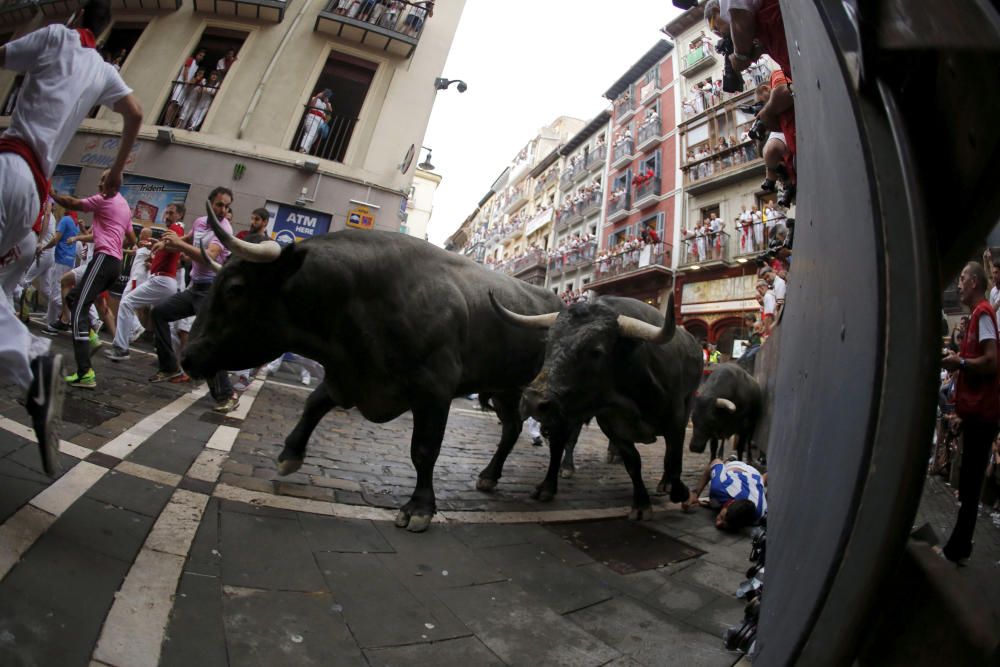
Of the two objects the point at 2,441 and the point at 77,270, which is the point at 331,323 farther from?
the point at 77,270

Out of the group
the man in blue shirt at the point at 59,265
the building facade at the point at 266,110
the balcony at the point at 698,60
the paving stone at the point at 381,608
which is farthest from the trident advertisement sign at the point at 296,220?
the balcony at the point at 698,60

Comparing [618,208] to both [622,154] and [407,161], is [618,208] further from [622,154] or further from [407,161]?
[407,161]

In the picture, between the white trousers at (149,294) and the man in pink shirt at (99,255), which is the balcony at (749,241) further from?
the man in pink shirt at (99,255)

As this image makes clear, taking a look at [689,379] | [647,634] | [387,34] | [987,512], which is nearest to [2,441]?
[647,634]

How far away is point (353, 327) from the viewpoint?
315cm

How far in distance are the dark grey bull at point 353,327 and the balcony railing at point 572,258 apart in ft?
99.2

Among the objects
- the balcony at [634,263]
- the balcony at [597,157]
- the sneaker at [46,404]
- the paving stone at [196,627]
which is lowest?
the paving stone at [196,627]

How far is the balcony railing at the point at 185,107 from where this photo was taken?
48.3 ft

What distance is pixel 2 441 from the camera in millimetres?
2557

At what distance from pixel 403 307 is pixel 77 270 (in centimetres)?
767

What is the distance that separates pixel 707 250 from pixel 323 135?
60.8ft

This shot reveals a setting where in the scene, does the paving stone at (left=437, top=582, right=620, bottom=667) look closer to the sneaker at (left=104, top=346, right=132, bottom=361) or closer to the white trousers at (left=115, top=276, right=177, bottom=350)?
the white trousers at (left=115, top=276, right=177, bottom=350)

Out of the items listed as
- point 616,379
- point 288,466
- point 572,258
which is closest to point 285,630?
point 288,466

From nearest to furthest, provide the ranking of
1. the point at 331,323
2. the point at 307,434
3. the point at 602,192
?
1. the point at 331,323
2. the point at 307,434
3. the point at 602,192
